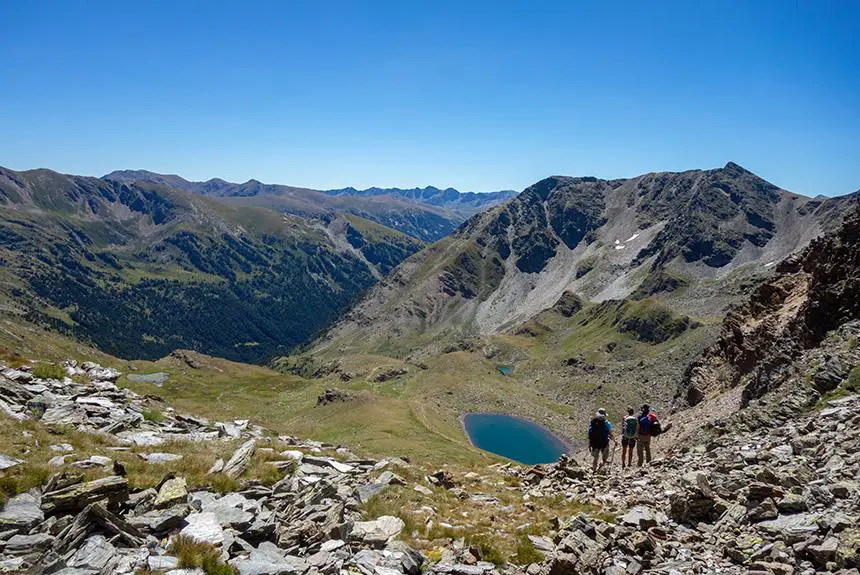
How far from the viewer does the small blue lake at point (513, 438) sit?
128875mm

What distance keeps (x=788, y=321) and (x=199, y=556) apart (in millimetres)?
52686

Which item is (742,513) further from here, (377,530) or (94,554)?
(94,554)

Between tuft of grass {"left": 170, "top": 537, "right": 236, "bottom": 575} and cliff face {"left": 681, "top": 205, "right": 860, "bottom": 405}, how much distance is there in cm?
2970

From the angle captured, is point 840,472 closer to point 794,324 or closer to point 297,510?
point 297,510

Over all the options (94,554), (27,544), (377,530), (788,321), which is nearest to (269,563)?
(94,554)

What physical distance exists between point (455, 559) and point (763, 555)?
8.73 m

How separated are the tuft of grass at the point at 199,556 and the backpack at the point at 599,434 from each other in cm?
2371

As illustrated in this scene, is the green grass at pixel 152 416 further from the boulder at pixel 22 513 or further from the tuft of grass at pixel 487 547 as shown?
the tuft of grass at pixel 487 547

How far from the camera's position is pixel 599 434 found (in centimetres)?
3131

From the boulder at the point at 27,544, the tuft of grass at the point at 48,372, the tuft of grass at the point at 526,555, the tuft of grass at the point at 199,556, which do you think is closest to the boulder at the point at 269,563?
the tuft of grass at the point at 199,556

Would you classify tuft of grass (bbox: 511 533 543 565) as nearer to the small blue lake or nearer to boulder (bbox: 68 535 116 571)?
boulder (bbox: 68 535 116 571)

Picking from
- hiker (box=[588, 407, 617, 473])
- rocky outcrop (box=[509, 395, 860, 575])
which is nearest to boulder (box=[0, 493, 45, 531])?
rocky outcrop (box=[509, 395, 860, 575])

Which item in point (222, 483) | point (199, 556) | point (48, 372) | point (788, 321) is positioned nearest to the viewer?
point (199, 556)

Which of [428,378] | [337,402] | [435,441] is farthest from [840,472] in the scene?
[428,378]
